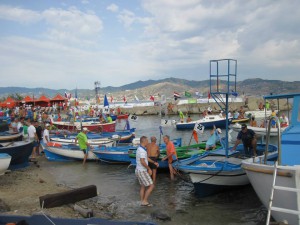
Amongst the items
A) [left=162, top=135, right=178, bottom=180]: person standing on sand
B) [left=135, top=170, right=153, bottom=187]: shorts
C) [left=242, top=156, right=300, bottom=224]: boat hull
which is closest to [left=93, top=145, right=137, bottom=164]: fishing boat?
[left=162, top=135, right=178, bottom=180]: person standing on sand

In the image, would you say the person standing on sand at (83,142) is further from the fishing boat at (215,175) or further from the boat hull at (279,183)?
the boat hull at (279,183)

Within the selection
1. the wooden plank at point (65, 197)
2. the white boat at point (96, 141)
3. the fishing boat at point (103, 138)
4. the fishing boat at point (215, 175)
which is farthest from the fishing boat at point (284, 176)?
the fishing boat at point (103, 138)

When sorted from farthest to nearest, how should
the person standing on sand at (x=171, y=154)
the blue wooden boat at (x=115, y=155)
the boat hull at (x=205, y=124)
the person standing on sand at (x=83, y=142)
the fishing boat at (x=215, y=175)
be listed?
the boat hull at (x=205, y=124) < the person standing on sand at (x=83, y=142) < the blue wooden boat at (x=115, y=155) < the person standing on sand at (x=171, y=154) < the fishing boat at (x=215, y=175)

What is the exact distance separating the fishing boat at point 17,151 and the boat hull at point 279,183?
9.79 m

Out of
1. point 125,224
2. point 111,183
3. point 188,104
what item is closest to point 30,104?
point 188,104

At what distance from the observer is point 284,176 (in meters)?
6.83

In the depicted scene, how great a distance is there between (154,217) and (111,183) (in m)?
4.88

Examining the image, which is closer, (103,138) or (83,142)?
(83,142)

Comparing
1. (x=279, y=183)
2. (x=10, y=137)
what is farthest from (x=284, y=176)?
(x=10, y=137)

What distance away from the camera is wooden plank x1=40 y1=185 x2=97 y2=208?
8.84 meters

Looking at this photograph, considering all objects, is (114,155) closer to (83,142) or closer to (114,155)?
(114,155)

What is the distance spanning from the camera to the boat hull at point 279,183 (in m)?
6.74

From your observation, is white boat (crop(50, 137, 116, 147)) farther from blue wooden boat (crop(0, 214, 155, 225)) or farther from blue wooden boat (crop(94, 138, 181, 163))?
blue wooden boat (crop(0, 214, 155, 225))

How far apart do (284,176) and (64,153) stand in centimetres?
1376
